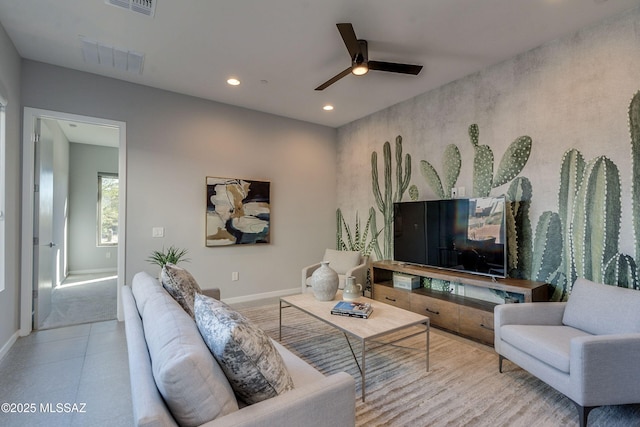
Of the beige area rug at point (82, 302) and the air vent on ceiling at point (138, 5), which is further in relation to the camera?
the beige area rug at point (82, 302)

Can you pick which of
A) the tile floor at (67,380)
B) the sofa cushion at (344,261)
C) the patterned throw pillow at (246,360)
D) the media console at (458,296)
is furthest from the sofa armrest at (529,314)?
the tile floor at (67,380)

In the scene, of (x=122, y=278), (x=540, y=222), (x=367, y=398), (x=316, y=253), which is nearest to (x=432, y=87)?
(x=540, y=222)

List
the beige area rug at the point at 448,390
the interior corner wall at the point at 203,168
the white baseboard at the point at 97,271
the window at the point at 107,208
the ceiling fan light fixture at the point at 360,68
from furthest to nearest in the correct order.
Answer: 1. the window at the point at 107,208
2. the white baseboard at the point at 97,271
3. the interior corner wall at the point at 203,168
4. the ceiling fan light fixture at the point at 360,68
5. the beige area rug at the point at 448,390

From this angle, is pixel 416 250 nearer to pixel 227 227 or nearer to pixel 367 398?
pixel 367 398

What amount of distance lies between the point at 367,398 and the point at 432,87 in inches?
139

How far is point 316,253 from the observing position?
5348 mm

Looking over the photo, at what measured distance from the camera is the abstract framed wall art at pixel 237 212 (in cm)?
431

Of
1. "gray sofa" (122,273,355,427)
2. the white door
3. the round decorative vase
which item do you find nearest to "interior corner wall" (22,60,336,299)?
the white door

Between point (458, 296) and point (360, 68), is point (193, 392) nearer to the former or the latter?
point (360, 68)

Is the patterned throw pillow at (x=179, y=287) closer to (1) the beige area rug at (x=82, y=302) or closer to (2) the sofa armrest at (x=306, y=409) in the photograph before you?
(2) the sofa armrest at (x=306, y=409)

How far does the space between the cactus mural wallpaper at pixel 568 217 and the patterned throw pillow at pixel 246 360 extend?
9.20 ft

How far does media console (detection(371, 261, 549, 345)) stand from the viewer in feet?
9.39

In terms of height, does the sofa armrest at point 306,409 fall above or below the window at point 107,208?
below

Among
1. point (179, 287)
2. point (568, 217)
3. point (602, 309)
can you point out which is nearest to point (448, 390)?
point (602, 309)
